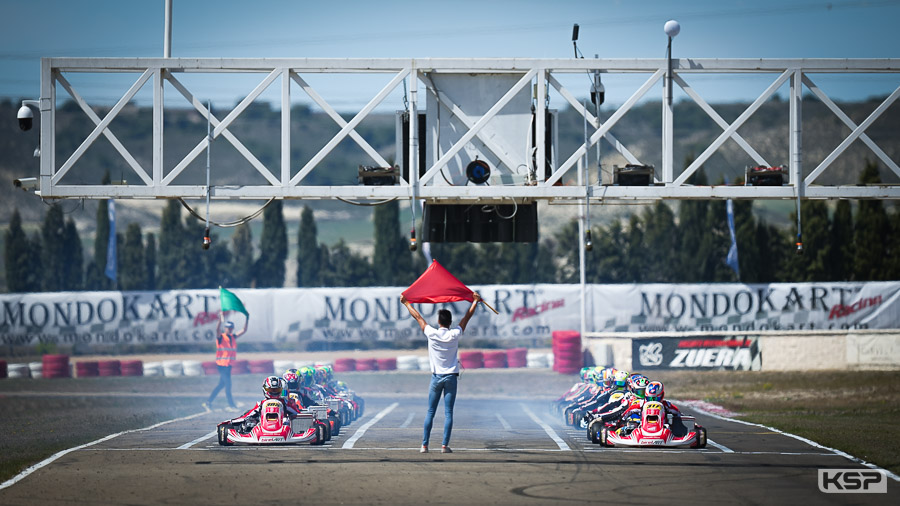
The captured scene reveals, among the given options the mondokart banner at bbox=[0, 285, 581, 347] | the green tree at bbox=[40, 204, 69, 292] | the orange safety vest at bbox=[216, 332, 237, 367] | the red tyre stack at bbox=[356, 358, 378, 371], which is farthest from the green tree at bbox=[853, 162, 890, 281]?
the green tree at bbox=[40, 204, 69, 292]

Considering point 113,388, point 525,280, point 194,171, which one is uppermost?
point 194,171

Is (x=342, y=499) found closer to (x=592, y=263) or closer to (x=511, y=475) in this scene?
(x=511, y=475)

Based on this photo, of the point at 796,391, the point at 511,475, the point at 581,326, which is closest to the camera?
the point at 511,475

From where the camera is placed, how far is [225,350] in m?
22.7

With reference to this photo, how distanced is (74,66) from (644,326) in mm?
29927

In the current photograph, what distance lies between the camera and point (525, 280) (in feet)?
204

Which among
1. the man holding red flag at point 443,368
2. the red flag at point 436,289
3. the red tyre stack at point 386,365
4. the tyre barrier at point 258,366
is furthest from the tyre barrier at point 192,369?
the man holding red flag at point 443,368

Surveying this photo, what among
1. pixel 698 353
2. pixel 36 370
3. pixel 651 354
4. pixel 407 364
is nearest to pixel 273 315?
pixel 407 364

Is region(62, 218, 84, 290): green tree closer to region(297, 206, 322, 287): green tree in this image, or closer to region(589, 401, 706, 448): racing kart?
region(297, 206, 322, 287): green tree

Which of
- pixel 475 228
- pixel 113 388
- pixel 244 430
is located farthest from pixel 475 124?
pixel 113 388

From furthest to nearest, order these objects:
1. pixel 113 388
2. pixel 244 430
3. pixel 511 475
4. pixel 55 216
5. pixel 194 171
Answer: pixel 194 171, pixel 55 216, pixel 113 388, pixel 244 430, pixel 511 475

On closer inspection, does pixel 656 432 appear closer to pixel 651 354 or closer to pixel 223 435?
pixel 223 435

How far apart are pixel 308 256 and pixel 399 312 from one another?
2921 centimetres

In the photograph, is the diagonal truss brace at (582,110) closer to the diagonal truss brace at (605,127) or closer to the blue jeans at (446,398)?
the diagonal truss brace at (605,127)
